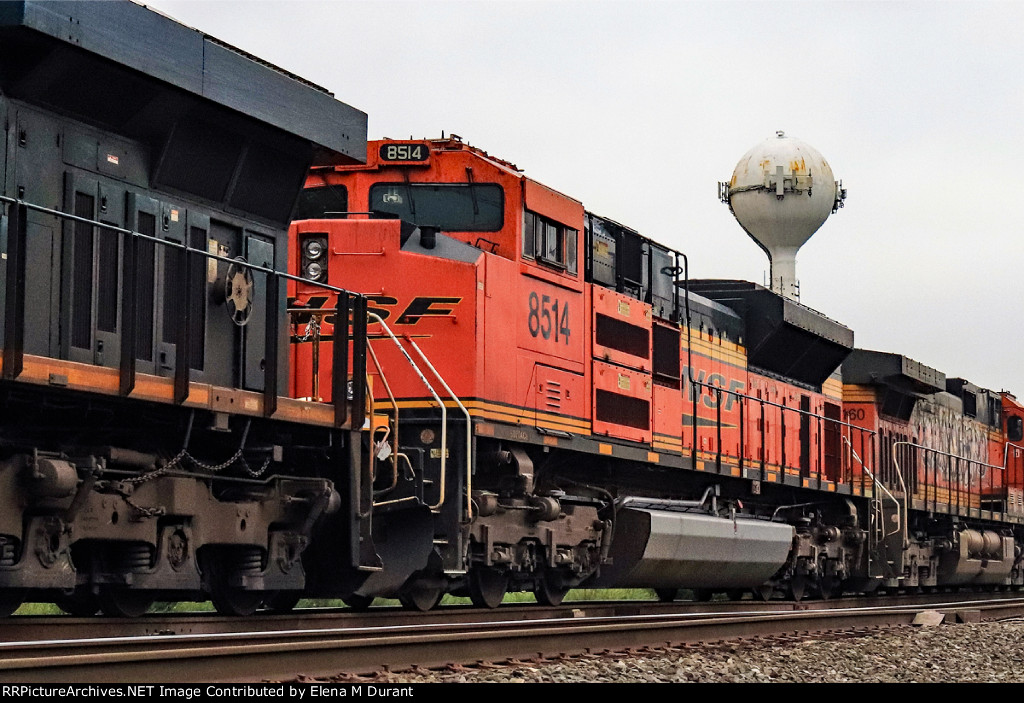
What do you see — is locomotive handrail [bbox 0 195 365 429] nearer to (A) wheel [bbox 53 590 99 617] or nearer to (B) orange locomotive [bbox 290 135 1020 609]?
(B) orange locomotive [bbox 290 135 1020 609]

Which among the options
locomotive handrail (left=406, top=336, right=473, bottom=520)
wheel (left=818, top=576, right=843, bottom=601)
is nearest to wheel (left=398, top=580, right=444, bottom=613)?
locomotive handrail (left=406, top=336, right=473, bottom=520)

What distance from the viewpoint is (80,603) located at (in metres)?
9.38

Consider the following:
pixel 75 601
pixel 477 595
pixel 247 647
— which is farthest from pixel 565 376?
pixel 247 647

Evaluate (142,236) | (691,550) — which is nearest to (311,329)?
(142,236)

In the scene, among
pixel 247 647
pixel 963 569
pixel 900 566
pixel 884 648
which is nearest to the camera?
pixel 247 647

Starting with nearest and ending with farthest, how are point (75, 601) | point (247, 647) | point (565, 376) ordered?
point (247, 647) → point (75, 601) → point (565, 376)

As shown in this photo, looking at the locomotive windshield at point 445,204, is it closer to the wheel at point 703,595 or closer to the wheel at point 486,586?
the wheel at point 486,586

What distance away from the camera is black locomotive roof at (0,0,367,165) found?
8086 mm

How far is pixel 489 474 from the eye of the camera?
42.1ft

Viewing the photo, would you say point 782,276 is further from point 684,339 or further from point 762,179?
point 684,339

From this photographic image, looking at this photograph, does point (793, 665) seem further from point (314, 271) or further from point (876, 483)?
point (876, 483)

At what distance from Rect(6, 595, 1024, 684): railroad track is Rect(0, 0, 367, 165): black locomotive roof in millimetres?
3097

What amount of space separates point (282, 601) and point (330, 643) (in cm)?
391

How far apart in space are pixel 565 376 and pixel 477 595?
2157 millimetres
